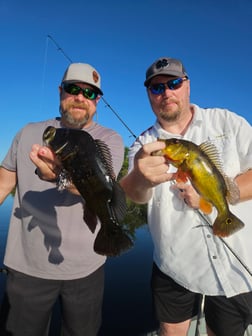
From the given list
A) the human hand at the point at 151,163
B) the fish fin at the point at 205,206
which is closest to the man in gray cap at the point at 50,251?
the human hand at the point at 151,163

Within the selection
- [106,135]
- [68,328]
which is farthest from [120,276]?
[106,135]

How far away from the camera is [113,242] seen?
2416mm

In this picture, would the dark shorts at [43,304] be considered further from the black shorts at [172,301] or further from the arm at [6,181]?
the arm at [6,181]

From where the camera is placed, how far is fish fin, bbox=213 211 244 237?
112 inches

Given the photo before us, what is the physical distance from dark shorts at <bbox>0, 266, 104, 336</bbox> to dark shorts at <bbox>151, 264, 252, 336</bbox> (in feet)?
2.92

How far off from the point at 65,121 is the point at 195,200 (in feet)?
6.82

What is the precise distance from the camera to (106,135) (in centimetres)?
383

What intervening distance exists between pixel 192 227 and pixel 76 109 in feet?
7.22

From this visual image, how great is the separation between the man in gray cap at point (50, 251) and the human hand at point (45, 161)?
2.78 feet

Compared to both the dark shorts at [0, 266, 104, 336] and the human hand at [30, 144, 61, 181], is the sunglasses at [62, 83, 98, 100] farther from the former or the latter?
the dark shorts at [0, 266, 104, 336]

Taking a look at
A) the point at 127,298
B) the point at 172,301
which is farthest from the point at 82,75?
the point at 127,298

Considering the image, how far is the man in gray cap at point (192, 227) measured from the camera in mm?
3236

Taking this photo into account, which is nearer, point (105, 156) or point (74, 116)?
A: point (105, 156)

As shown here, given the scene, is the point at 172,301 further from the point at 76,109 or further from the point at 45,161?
the point at 76,109
